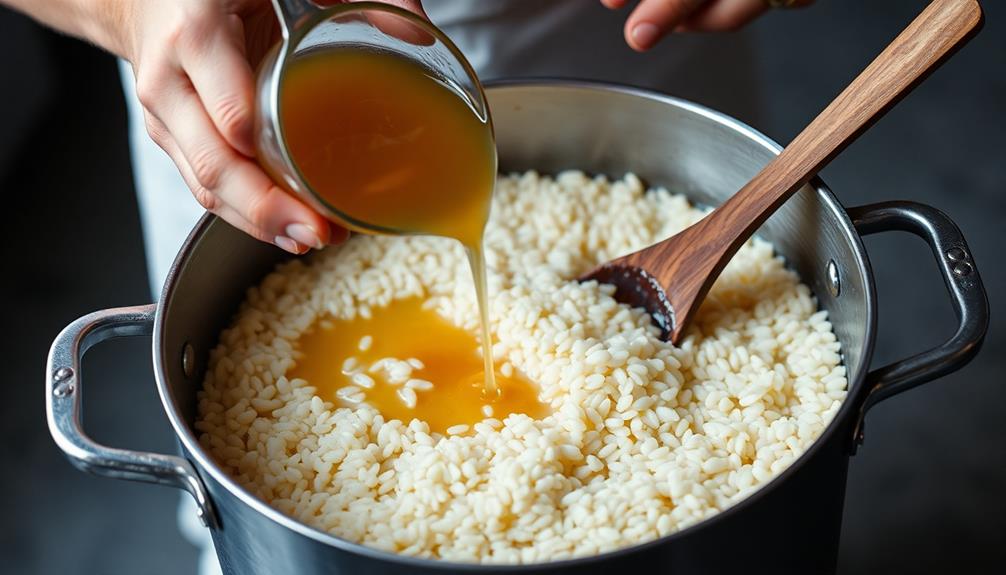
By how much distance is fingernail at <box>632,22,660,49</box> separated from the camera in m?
1.71

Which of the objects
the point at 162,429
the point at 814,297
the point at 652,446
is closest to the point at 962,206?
the point at 814,297

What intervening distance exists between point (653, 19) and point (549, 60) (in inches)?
13.2

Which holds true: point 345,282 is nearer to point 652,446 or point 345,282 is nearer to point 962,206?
point 652,446

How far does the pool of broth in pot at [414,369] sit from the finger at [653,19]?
1.87 feet

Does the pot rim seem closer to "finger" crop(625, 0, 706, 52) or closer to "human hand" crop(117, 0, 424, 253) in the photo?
"finger" crop(625, 0, 706, 52)

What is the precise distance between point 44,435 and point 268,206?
76.4 inches

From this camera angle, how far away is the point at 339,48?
1.28 metres

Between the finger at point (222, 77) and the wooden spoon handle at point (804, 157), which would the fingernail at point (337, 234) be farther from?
the wooden spoon handle at point (804, 157)

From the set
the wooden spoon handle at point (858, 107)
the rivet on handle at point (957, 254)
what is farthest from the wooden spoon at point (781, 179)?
the rivet on handle at point (957, 254)

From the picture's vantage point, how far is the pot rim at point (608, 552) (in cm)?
107

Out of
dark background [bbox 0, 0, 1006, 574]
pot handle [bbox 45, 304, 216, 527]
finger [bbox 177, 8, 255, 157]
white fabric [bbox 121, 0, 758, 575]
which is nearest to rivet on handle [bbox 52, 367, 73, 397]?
pot handle [bbox 45, 304, 216, 527]

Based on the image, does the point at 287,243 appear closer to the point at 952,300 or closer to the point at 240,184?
the point at 240,184

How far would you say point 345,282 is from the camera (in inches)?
70.2

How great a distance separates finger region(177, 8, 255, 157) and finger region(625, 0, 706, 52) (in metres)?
0.72
